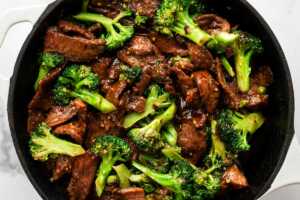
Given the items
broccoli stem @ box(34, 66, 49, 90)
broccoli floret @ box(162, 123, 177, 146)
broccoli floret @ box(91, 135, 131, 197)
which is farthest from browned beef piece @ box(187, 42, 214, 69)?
broccoli stem @ box(34, 66, 49, 90)

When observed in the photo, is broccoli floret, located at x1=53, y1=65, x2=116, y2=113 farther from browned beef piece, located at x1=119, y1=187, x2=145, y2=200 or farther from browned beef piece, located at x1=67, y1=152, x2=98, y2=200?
browned beef piece, located at x1=119, y1=187, x2=145, y2=200

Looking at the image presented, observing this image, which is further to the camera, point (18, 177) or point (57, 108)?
point (18, 177)

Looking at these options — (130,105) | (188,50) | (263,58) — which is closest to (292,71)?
(263,58)

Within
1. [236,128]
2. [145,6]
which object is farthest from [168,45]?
[236,128]

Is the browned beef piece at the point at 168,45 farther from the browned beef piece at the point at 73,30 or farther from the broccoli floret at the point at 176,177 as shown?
the broccoli floret at the point at 176,177

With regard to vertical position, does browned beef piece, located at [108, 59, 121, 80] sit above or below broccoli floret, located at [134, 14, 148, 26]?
below

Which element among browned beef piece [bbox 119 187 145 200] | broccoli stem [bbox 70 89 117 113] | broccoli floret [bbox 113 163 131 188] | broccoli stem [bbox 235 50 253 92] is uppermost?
broccoli stem [bbox 235 50 253 92]

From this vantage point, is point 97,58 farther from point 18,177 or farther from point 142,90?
point 18,177
